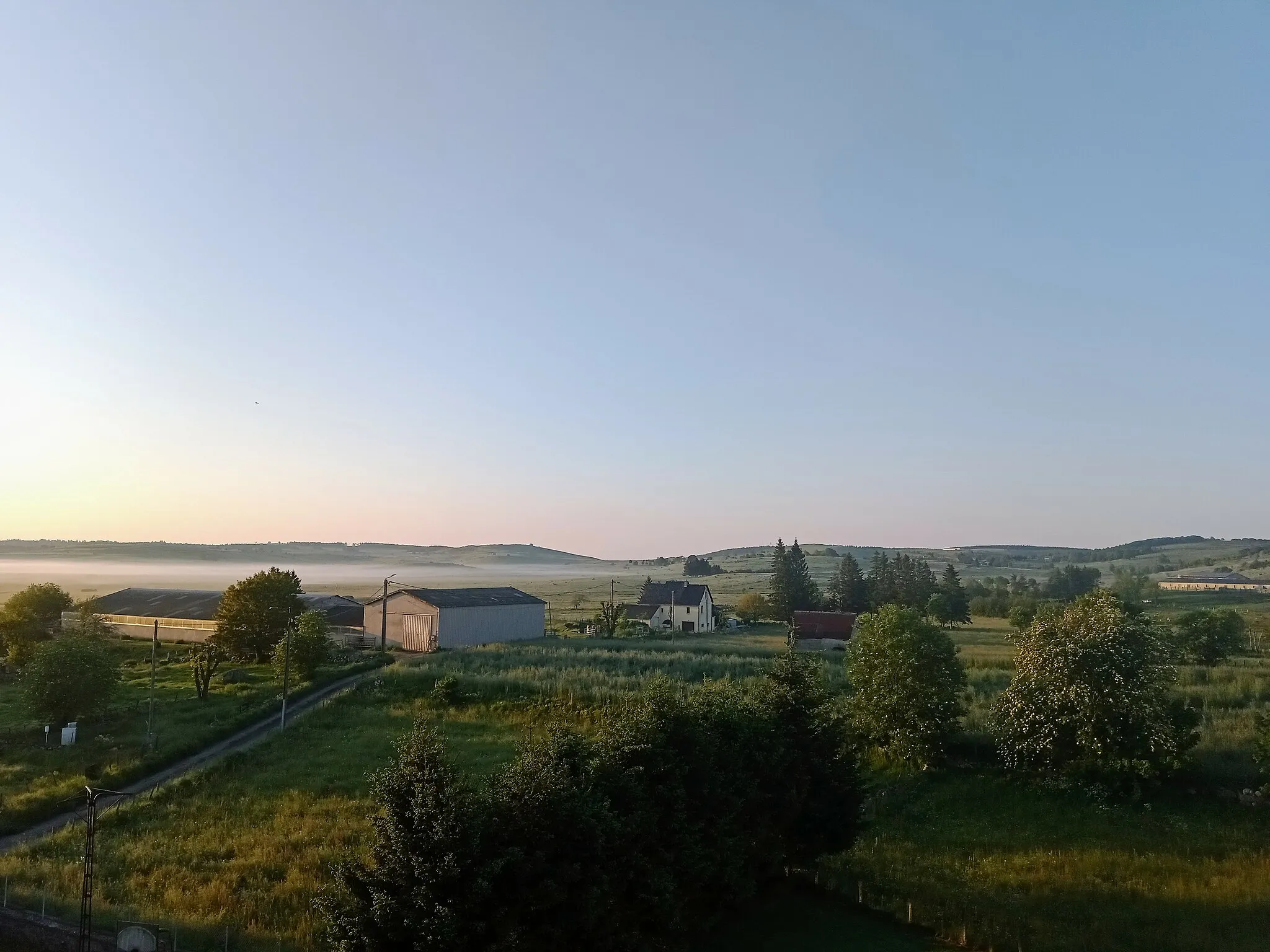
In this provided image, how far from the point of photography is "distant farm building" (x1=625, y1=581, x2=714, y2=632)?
89188 mm

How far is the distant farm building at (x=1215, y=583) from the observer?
5044 inches

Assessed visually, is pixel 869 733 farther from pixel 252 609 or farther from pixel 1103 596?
pixel 252 609

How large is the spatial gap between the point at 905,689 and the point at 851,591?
66.2 metres

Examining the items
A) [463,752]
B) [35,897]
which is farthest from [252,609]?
[35,897]

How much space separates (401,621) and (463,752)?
3240 cm

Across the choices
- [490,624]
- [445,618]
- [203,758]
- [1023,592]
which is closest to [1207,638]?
[490,624]

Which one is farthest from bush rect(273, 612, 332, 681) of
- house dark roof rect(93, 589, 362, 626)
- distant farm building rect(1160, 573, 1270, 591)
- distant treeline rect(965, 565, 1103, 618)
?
distant farm building rect(1160, 573, 1270, 591)

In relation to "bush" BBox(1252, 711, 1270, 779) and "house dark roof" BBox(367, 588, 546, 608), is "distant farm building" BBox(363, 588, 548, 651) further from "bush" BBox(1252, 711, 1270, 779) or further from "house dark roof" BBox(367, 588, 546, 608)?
"bush" BBox(1252, 711, 1270, 779)

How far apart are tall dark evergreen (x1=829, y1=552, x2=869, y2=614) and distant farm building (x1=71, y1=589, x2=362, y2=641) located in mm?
54715

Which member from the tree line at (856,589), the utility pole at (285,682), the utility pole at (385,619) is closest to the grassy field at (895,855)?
the utility pole at (285,682)

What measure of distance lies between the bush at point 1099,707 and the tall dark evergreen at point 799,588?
68046 millimetres

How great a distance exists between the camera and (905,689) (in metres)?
32.8

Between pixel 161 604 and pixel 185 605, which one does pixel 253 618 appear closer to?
pixel 185 605

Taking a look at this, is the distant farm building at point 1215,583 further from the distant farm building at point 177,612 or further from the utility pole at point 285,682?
the utility pole at point 285,682
